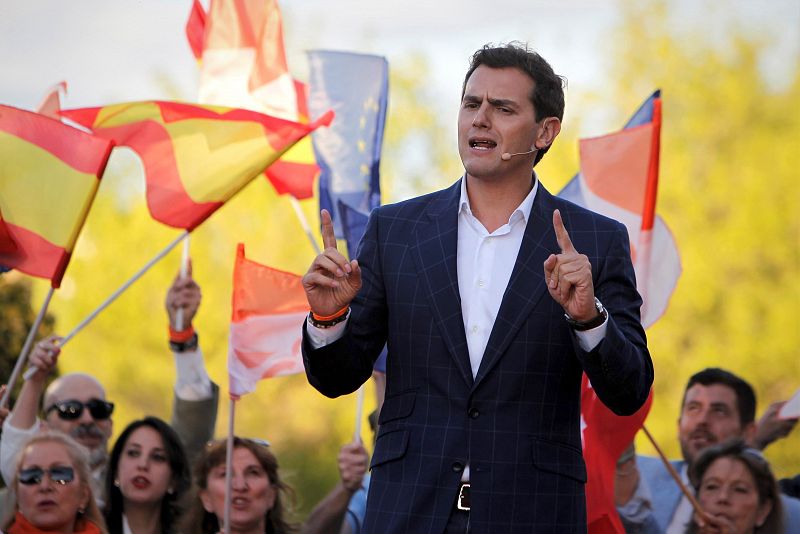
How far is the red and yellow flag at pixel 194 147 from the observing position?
625 centimetres

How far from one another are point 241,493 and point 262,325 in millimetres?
780

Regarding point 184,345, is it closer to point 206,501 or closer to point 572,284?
point 206,501

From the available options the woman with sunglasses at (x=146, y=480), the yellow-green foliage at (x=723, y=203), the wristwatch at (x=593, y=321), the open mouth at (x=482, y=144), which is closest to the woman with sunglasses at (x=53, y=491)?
the woman with sunglasses at (x=146, y=480)

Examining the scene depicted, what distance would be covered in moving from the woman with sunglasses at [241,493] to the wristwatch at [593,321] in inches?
130

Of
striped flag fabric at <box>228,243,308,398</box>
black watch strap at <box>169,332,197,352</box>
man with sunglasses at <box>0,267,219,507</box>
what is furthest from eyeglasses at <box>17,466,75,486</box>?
black watch strap at <box>169,332,197,352</box>

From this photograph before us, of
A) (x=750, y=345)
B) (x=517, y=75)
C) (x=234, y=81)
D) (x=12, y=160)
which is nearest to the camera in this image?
(x=517, y=75)

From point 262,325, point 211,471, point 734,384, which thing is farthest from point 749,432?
point 211,471

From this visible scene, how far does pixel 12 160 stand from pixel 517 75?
316cm

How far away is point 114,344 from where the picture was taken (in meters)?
19.7

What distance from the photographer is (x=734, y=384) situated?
21.7 feet

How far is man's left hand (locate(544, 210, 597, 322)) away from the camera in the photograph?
2.97 metres

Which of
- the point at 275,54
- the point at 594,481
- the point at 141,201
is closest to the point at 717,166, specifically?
the point at 141,201

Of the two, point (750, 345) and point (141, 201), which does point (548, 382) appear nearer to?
point (750, 345)

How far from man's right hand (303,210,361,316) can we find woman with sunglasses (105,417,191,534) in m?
3.22
